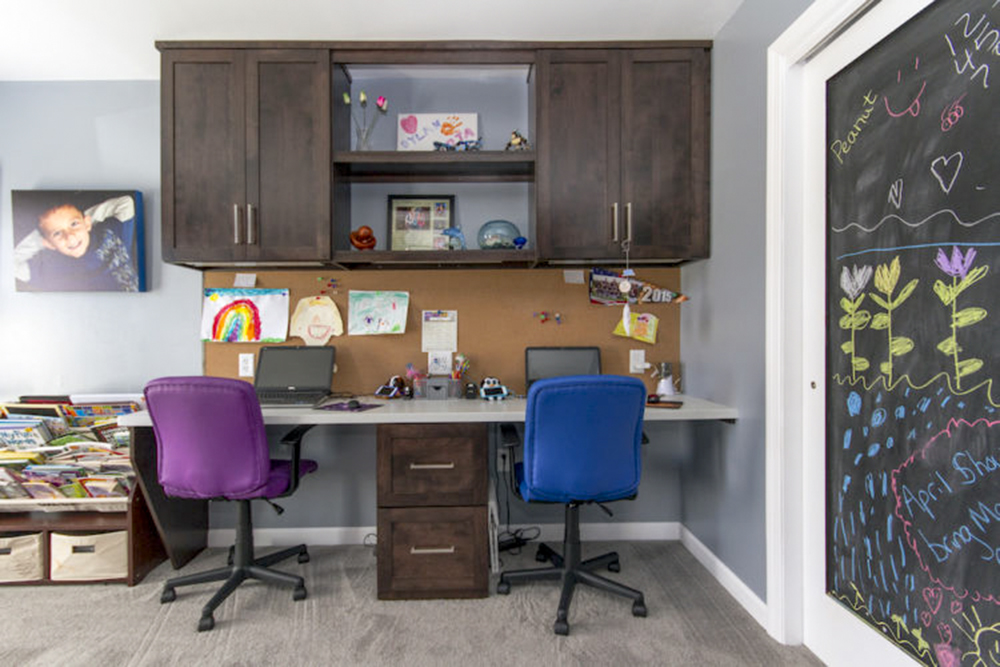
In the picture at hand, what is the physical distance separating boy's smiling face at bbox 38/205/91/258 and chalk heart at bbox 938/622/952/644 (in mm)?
3559

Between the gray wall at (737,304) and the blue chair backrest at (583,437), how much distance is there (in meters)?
0.47

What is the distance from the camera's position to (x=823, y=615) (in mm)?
1780

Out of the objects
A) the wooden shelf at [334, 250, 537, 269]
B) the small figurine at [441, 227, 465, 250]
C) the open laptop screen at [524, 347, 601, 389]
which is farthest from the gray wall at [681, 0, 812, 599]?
the small figurine at [441, 227, 465, 250]

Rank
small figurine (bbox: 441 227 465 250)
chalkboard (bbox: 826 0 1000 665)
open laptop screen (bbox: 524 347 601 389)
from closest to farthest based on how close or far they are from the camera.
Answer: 1. chalkboard (bbox: 826 0 1000 665)
2. small figurine (bbox: 441 227 465 250)
3. open laptop screen (bbox: 524 347 601 389)

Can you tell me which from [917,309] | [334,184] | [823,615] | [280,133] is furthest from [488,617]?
[280,133]

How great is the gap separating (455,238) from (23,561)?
7.53 feet

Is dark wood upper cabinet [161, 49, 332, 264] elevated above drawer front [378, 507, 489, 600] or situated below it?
above

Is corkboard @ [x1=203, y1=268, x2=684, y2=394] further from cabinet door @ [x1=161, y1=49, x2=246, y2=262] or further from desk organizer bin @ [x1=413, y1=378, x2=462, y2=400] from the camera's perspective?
cabinet door @ [x1=161, y1=49, x2=246, y2=262]

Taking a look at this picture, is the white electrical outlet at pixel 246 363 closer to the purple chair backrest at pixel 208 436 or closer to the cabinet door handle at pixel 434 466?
the purple chair backrest at pixel 208 436

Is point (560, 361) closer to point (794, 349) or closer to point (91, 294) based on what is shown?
point (794, 349)

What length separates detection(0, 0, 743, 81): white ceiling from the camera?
7.10ft

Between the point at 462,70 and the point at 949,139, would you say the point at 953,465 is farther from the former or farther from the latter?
the point at 462,70

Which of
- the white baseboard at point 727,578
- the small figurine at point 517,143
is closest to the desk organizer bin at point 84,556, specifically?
the small figurine at point 517,143

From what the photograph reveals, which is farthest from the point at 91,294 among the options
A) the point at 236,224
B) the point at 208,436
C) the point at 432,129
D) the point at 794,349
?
the point at 794,349
